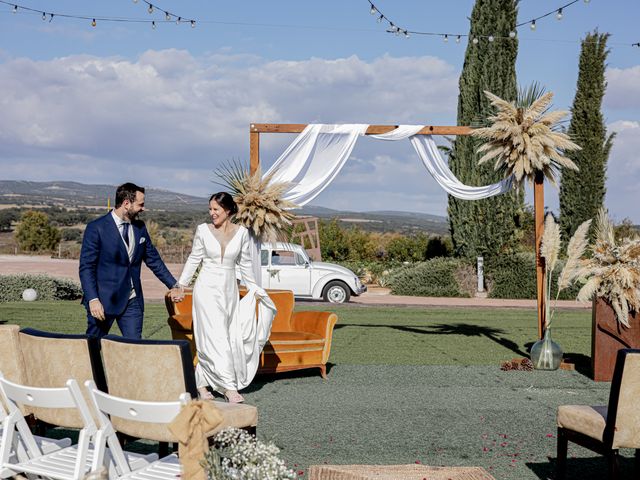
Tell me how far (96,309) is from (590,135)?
24.6 metres

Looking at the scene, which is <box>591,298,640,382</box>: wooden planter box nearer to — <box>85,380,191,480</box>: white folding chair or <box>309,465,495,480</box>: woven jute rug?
<box>309,465,495,480</box>: woven jute rug

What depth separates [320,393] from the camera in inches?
336

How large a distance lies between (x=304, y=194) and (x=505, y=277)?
41.8 feet

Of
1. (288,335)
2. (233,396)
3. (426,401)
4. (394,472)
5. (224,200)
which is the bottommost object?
(426,401)

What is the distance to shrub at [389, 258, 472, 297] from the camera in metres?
24.2

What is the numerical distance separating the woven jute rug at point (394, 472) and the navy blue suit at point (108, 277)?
2.44m

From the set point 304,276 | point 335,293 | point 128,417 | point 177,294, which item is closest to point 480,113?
point 335,293

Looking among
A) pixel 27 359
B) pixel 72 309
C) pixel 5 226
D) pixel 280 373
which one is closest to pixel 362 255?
pixel 72 309

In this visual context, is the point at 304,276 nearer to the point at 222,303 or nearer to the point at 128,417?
the point at 222,303

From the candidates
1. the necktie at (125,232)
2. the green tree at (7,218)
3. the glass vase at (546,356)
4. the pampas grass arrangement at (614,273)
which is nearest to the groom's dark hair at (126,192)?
the necktie at (125,232)

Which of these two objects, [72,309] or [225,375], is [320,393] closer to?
[225,375]

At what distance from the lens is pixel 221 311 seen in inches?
307

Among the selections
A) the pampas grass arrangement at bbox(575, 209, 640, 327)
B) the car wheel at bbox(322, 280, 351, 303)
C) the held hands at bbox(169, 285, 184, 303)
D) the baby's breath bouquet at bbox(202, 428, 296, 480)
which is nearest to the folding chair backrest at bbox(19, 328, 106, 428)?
the baby's breath bouquet at bbox(202, 428, 296, 480)

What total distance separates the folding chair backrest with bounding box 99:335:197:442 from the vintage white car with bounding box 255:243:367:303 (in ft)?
51.7
